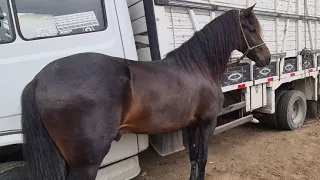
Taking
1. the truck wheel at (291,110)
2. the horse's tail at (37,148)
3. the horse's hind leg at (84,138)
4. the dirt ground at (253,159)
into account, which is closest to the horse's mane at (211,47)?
the horse's hind leg at (84,138)

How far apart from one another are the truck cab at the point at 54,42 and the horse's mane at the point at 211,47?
19.4 inches

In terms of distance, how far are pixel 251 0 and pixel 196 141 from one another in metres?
2.12

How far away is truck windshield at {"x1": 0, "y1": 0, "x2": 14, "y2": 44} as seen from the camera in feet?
6.65

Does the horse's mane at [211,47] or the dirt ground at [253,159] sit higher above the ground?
the horse's mane at [211,47]

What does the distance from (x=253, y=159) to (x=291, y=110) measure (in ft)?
4.75

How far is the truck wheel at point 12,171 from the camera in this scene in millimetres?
1927

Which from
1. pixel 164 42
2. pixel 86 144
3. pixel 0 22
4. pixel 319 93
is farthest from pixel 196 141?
pixel 319 93

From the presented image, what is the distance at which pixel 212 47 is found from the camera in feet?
8.97

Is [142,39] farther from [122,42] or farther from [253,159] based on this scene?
[253,159]

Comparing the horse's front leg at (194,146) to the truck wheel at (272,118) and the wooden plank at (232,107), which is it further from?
the truck wheel at (272,118)

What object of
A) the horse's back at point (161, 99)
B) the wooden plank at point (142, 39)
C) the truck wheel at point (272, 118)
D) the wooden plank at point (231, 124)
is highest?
the wooden plank at point (142, 39)

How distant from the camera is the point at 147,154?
160 inches

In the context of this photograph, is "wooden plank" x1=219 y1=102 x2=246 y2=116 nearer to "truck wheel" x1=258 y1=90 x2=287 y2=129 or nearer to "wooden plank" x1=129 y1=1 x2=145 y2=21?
"truck wheel" x1=258 y1=90 x2=287 y2=129

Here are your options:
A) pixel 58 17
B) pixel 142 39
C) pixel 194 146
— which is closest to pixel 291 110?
pixel 194 146
